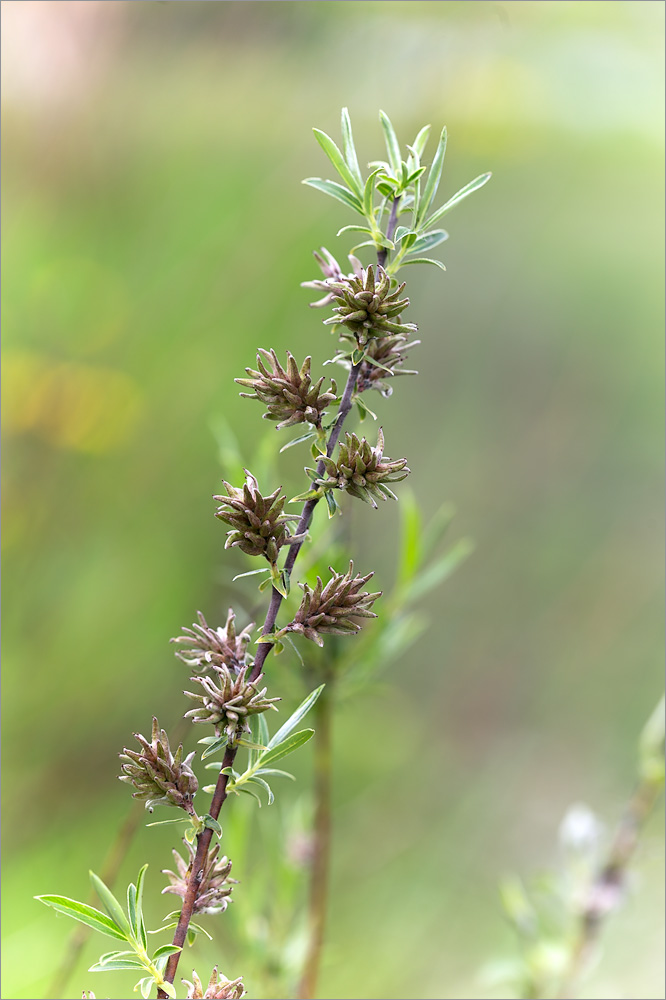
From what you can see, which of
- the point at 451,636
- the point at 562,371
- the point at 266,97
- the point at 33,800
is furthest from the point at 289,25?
the point at 33,800

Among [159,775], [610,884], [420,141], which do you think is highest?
[420,141]

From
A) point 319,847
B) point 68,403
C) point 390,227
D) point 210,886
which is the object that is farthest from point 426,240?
point 68,403

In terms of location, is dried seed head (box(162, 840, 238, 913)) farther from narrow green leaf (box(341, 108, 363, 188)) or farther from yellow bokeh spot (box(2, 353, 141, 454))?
yellow bokeh spot (box(2, 353, 141, 454))

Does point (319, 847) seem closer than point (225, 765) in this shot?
No

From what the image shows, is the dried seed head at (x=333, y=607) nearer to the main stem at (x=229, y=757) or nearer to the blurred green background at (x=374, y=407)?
the main stem at (x=229, y=757)

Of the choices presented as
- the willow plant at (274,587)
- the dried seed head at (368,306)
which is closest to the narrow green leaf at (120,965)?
the willow plant at (274,587)

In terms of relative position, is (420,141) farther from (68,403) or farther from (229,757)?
(68,403)

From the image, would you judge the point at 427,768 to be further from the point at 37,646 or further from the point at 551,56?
Answer: the point at 551,56
